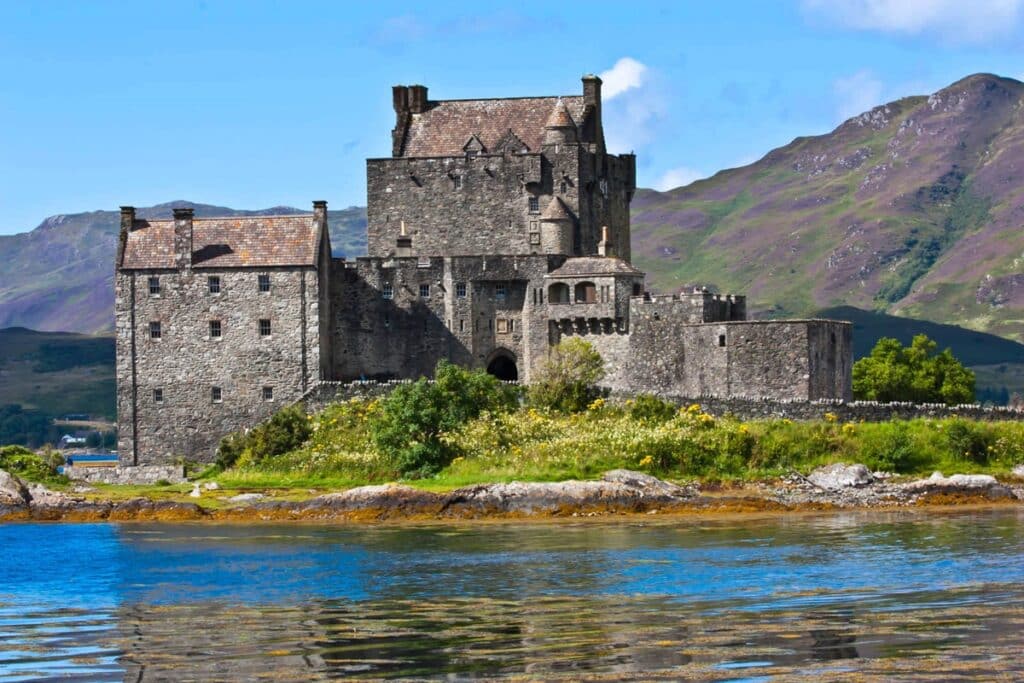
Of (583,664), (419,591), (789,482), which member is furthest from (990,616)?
(789,482)

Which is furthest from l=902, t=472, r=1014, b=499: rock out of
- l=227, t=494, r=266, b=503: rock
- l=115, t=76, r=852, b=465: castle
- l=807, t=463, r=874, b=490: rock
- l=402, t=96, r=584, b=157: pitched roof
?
l=402, t=96, r=584, b=157: pitched roof

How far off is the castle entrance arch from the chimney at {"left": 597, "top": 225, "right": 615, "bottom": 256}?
6.00m

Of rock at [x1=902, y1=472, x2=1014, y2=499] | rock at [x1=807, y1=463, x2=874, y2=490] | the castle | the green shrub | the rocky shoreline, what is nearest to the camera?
the rocky shoreline

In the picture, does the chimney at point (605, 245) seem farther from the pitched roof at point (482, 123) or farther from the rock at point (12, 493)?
the rock at point (12, 493)

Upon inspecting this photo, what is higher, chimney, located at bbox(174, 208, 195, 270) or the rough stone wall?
chimney, located at bbox(174, 208, 195, 270)

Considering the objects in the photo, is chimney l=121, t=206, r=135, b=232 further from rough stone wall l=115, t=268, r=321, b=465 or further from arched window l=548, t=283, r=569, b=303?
arched window l=548, t=283, r=569, b=303

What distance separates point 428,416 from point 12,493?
1545cm

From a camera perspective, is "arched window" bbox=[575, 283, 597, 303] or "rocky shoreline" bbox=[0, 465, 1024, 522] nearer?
"rocky shoreline" bbox=[0, 465, 1024, 522]

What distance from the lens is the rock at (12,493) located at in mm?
69000

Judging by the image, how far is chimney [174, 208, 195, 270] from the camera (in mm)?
79312

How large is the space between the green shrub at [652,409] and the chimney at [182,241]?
20439mm

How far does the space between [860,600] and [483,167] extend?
48320 mm

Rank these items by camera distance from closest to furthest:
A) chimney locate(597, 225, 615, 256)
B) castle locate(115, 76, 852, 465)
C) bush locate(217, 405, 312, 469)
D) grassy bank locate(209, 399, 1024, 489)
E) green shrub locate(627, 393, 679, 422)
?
grassy bank locate(209, 399, 1024, 489)
green shrub locate(627, 393, 679, 422)
bush locate(217, 405, 312, 469)
castle locate(115, 76, 852, 465)
chimney locate(597, 225, 615, 256)

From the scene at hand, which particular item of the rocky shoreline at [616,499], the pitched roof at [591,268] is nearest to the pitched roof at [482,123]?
the pitched roof at [591,268]
